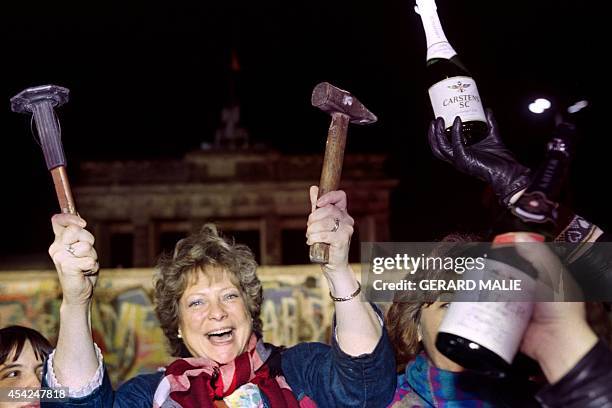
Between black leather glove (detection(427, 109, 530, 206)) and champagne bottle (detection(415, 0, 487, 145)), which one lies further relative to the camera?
champagne bottle (detection(415, 0, 487, 145))

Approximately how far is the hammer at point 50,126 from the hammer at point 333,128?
92 cm

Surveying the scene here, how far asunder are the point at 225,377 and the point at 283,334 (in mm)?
6154

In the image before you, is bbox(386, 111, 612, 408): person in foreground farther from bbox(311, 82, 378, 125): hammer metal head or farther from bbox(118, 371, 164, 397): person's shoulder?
bbox(118, 371, 164, 397): person's shoulder

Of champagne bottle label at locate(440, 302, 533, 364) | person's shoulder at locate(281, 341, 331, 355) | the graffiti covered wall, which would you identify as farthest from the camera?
the graffiti covered wall

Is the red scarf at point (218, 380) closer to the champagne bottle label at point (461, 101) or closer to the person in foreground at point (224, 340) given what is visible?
the person in foreground at point (224, 340)

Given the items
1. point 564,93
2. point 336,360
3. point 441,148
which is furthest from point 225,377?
point 564,93

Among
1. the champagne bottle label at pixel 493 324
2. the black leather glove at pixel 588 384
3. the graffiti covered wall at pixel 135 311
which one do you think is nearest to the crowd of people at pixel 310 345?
the black leather glove at pixel 588 384

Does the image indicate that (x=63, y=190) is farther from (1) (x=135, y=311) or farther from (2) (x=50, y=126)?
(1) (x=135, y=311)

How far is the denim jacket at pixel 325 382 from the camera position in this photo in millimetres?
2611

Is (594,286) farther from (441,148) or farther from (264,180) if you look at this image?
(264,180)

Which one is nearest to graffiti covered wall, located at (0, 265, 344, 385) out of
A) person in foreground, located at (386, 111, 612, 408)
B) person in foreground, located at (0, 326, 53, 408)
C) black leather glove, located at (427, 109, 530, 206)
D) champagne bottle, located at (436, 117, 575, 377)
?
person in foreground, located at (0, 326, 53, 408)

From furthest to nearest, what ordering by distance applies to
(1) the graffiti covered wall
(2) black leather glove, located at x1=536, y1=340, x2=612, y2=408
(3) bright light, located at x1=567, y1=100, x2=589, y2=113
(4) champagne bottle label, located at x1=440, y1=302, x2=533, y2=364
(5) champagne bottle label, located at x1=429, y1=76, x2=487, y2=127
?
(1) the graffiti covered wall < (5) champagne bottle label, located at x1=429, y1=76, x2=487, y2=127 < (3) bright light, located at x1=567, y1=100, x2=589, y2=113 < (2) black leather glove, located at x1=536, y1=340, x2=612, y2=408 < (4) champagne bottle label, located at x1=440, y1=302, x2=533, y2=364

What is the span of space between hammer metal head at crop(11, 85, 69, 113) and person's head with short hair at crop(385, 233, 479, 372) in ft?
5.69

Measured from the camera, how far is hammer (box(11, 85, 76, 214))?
2504 millimetres
